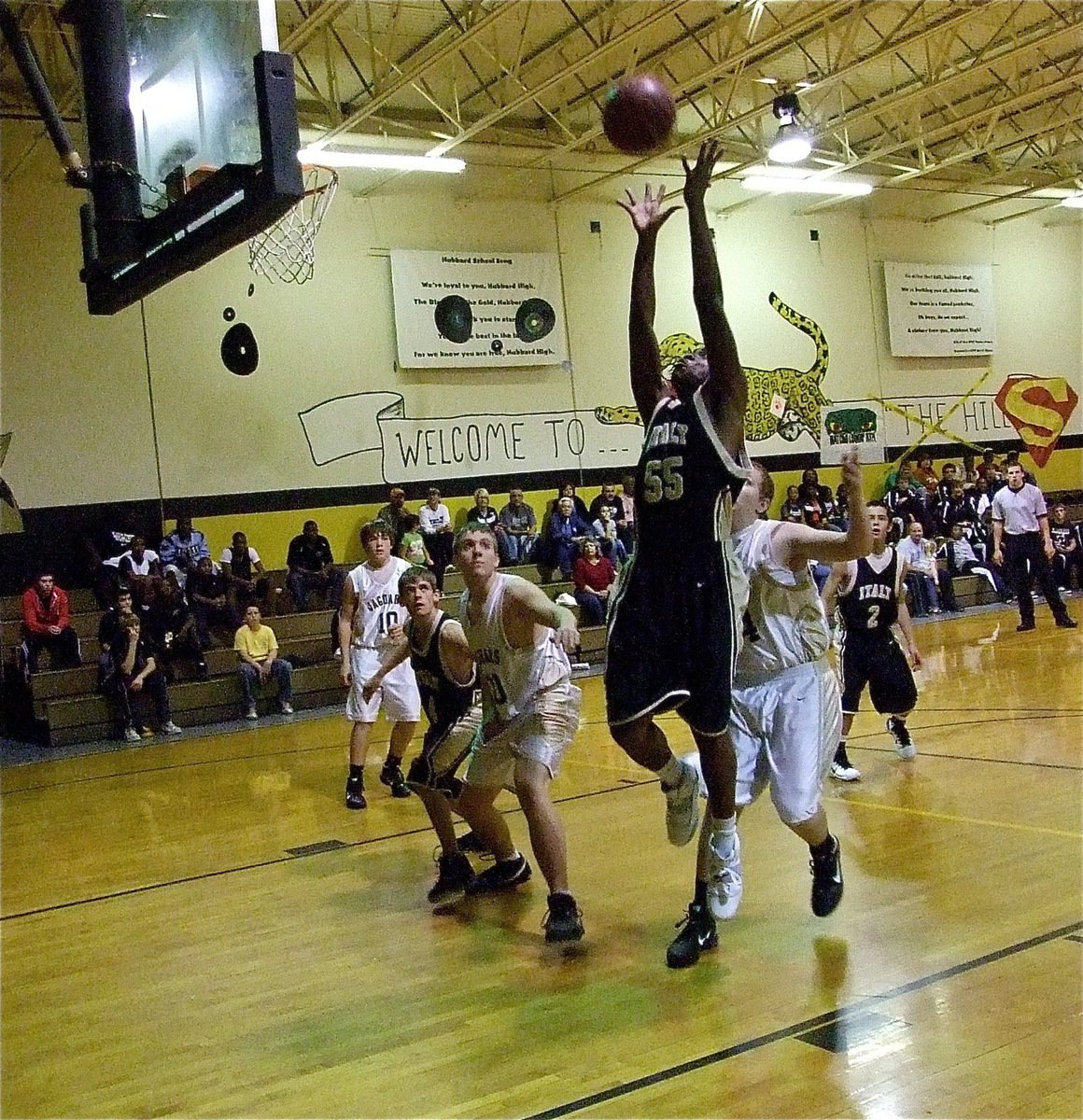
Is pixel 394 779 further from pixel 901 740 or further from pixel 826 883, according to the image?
Answer: pixel 826 883

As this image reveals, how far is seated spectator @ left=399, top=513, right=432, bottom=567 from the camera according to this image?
1122 centimetres

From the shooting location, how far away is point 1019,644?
12.7 m

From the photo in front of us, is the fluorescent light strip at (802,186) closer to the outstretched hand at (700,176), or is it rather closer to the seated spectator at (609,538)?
the seated spectator at (609,538)

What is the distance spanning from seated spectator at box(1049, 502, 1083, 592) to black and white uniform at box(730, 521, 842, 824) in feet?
47.2

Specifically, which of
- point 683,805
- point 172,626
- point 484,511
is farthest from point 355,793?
point 484,511

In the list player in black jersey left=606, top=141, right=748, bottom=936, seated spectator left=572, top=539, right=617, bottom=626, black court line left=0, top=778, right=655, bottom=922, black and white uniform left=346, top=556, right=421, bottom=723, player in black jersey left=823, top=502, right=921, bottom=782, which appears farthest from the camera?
seated spectator left=572, top=539, right=617, bottom=626

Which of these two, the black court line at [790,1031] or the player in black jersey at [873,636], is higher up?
the player in black jersey at [873,636]

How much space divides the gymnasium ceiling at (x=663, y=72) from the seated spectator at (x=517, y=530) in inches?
177

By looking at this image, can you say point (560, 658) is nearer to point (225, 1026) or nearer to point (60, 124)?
point (225, 1026)

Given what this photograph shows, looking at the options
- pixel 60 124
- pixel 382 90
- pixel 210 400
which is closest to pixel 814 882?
pixel 60 124

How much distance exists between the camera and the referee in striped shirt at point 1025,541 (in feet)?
45.8

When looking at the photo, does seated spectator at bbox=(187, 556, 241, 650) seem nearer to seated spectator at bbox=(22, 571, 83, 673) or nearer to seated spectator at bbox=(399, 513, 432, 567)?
seated spectator at bbox=(22, 571, 83, 673)

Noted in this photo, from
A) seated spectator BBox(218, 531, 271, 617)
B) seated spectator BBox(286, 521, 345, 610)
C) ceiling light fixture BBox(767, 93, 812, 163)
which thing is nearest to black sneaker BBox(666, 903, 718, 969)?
seated spectator BBox(218, 531, 271, 617)

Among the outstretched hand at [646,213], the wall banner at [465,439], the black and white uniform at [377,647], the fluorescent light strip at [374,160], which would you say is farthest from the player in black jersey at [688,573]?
the wall banner at [465,439]
